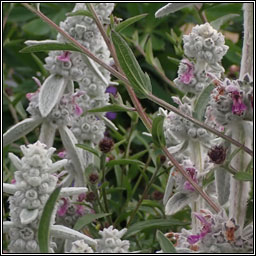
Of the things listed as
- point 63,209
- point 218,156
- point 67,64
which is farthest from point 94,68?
point 218,156

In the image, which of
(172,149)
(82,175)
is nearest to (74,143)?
(82,175)

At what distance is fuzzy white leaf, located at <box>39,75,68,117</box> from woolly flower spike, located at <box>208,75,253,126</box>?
1.01 ft

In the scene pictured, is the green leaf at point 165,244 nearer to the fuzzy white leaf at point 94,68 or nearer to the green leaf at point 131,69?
the green leaf at point 131,69

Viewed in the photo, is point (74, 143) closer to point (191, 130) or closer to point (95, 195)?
point (95, 195)

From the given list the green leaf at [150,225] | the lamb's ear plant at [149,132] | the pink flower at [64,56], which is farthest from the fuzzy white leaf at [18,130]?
the green leaf at [150,225]

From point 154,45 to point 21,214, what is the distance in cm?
124

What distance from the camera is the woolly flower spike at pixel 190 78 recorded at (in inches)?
31.8

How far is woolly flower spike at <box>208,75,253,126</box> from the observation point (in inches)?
24.1

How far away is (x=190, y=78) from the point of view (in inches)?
31.7

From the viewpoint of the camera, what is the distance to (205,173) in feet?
2.50

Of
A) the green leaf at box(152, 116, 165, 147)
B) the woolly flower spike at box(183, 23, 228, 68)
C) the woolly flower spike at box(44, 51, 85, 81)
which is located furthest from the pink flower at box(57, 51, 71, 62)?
the green leaf at box(152, 116, 165, 147)

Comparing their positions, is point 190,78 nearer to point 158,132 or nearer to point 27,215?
point 158,132

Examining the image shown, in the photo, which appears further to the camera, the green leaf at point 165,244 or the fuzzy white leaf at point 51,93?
the fuzzy white leaf at point 51,93

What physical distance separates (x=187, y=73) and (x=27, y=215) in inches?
12.8
